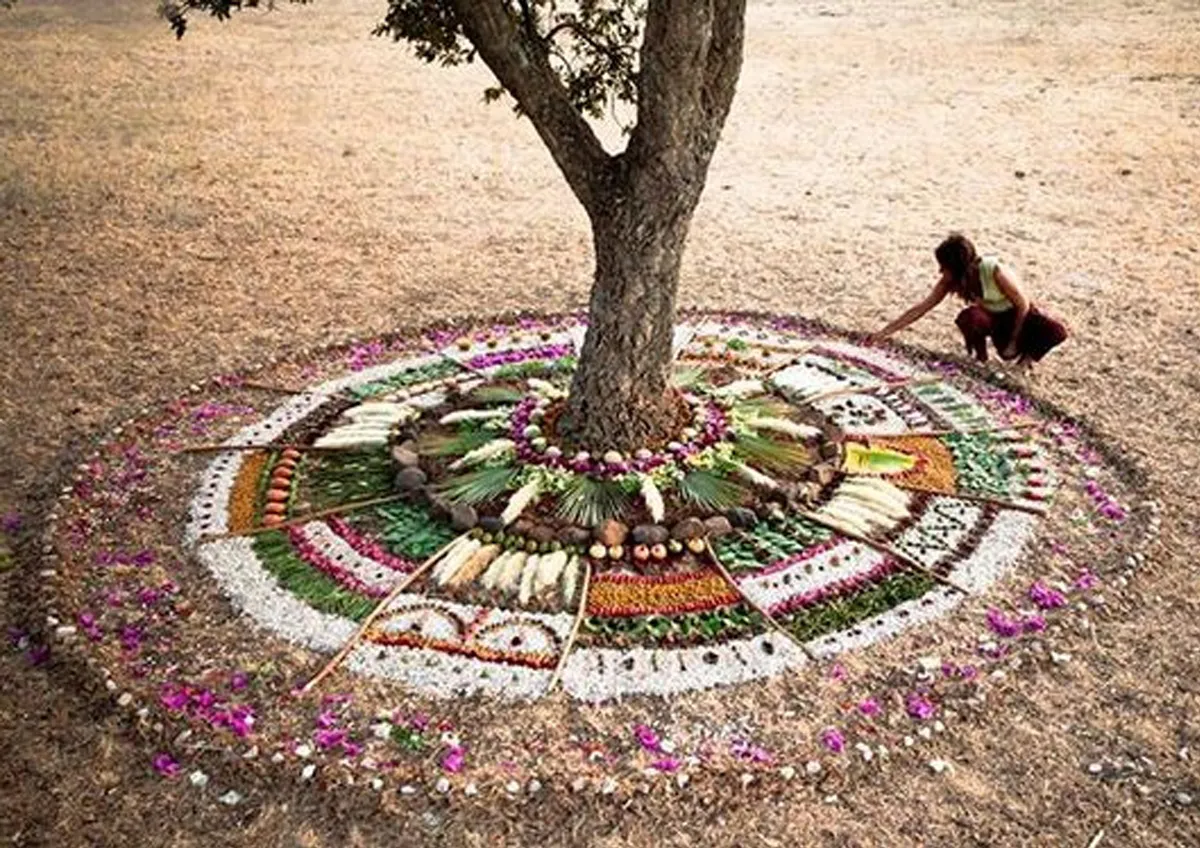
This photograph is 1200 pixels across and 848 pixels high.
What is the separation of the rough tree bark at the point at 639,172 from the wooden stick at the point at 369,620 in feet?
3.57

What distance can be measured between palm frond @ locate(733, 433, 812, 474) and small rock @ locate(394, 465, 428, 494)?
5.34 ft

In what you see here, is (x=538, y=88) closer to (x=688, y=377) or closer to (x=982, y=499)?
(x=688, y=377)

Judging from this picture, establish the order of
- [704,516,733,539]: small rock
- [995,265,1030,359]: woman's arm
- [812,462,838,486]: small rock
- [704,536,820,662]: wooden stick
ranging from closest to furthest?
1. [704,536,820,662]: wooden stick
2. [704,516,733,539]: small rock
3. [812,462,838,486]: small rock
4. [995,265,1030,359]: woman's arm

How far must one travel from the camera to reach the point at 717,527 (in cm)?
527

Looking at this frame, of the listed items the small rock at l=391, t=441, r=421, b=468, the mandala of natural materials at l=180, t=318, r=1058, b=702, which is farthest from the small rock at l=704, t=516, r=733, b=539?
the small rock at l=391, t=441, r=421, b=468

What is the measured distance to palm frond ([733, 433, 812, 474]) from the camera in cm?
580

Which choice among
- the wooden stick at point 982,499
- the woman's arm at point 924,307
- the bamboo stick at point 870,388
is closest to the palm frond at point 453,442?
the bamboo stick at point 870,388

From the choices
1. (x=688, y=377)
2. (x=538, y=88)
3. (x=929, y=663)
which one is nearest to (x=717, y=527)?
(x=929, y=663)

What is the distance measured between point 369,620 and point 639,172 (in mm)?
2404

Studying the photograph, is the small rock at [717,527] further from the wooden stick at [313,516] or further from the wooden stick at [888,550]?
the wooden stick at [313,516]

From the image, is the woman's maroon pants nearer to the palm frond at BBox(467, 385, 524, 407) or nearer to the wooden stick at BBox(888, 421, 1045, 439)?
the wooden stick at BBox(888, 421, 1045, 439)

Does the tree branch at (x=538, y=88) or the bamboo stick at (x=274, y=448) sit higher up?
the tree branch at (x=538, y=88)

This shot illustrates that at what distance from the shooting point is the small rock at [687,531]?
520 centimetres

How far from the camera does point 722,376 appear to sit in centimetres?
695
